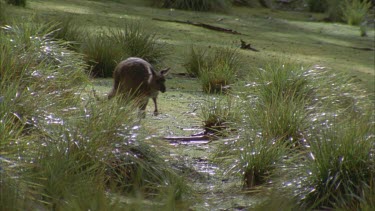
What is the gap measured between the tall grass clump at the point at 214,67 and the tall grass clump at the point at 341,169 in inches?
172

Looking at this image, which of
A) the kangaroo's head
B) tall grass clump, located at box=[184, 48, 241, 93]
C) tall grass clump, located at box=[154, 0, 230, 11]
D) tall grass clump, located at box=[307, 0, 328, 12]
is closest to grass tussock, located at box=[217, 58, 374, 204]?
the kangaroo's head

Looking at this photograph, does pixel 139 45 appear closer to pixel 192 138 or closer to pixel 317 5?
pixel 192 138

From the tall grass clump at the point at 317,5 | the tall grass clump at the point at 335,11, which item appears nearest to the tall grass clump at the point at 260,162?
the tall grass clump at the point at 335,11

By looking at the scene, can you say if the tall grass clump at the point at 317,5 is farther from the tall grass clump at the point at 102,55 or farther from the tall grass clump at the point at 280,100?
the tall grass clump at the point at 280,100

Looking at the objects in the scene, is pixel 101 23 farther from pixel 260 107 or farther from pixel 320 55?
pixel 260 107

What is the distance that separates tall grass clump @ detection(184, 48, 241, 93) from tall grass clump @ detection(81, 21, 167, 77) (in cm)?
50

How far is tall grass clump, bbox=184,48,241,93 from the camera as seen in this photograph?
12.3 metres

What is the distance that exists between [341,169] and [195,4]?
15.1m

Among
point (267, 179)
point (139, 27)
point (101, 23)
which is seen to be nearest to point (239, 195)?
point (267, 179)

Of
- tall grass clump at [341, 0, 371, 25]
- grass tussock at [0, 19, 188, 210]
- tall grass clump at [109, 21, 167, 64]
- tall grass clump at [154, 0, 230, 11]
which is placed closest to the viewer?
grass tussock at [0, 19, 188, 210]

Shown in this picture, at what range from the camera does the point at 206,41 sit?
1645cm

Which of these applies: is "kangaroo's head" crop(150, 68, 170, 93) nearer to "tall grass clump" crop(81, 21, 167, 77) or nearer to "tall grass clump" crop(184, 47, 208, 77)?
"tall grass clump" crop(81, 21, 167, 77)

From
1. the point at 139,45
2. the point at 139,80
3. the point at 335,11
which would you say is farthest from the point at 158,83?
the point at 335,11

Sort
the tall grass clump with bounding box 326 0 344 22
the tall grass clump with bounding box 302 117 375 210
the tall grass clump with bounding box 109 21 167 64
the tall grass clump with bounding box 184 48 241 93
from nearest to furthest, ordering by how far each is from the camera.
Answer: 1. the tall grass clump with bounding box 302 117 375 210
2. the tall grass clump with bounding box 184 48 241 93
3. the tall grass clump with bounding box 109 21 167 64
4. the tall grass clump with bounding box 326 0 344 22
